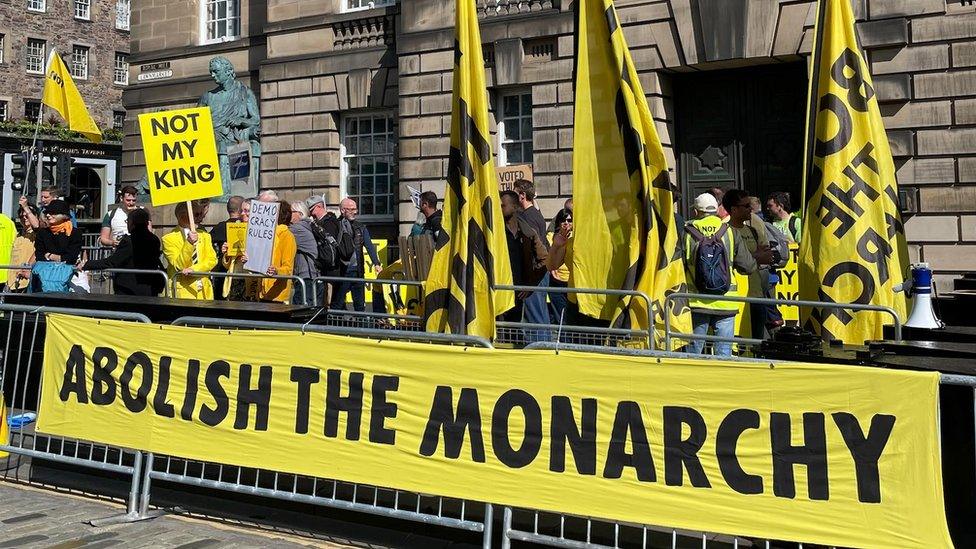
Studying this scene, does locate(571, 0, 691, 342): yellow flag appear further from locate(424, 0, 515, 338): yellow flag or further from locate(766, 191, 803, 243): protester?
locate(766, 191, 803, 243): protester

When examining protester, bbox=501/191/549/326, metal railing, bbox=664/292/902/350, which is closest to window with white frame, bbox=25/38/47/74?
protester, bbox=501/191/549/326

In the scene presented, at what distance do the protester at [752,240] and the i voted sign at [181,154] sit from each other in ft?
19.1

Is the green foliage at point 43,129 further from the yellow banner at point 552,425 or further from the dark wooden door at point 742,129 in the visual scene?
the yellow banner at point 552,425

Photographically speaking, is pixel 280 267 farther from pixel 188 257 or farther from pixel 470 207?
pixel 470 207

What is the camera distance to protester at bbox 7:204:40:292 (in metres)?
13.1

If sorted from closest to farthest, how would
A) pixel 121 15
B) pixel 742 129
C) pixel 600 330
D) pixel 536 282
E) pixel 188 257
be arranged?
pixel 600 330, pixel 536 282, pixel 188 257, pixel 742 129, pixel 121 15

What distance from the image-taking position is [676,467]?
4625 millimetres

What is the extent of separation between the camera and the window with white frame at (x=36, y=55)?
50812 millimetres

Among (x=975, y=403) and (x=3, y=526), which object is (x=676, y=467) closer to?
(x=975, y=403)

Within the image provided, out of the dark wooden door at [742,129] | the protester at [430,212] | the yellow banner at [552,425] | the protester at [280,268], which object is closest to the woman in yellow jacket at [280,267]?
the protester at [280,268]

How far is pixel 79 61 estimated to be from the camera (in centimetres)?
5372

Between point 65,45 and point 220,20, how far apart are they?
34136 millimetres

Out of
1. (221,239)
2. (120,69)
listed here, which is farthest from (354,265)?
(120,69)

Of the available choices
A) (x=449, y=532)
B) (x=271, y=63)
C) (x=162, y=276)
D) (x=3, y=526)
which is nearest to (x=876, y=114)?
(x=449, y=532)
